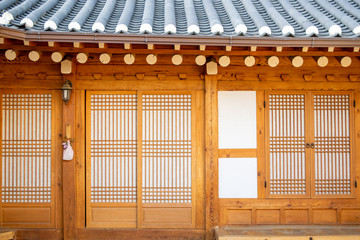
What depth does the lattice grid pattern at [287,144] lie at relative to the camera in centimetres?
604

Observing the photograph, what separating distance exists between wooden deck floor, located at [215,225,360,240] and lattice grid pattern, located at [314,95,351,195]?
65 centimetres

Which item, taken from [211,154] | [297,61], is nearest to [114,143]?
[211,154]

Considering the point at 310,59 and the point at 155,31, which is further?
the point at 310,59

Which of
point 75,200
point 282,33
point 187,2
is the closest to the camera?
point 282,33

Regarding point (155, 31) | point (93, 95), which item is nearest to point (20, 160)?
point (93, 95)

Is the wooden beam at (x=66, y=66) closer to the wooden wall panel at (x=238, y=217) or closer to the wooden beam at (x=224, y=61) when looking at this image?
the wooden beam at (x=224, y=61)

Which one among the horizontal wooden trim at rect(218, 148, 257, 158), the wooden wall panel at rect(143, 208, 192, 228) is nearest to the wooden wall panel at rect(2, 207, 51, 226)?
the wooden wall panel at rect(143, 208, 192, 228)

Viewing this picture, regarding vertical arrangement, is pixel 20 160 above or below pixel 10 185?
above

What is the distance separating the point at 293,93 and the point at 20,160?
203 inches

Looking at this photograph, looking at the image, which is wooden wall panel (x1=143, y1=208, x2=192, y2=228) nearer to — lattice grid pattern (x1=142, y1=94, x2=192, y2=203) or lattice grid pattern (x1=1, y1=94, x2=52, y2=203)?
lattice grid pattern (x1=142, y1=94, x2=192, y2=203)

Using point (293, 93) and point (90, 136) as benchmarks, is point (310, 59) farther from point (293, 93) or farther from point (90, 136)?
point (90, 136)

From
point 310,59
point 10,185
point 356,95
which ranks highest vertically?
point 310,59

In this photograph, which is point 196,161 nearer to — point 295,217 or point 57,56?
point 295,217

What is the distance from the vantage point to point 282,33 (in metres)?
4.96
